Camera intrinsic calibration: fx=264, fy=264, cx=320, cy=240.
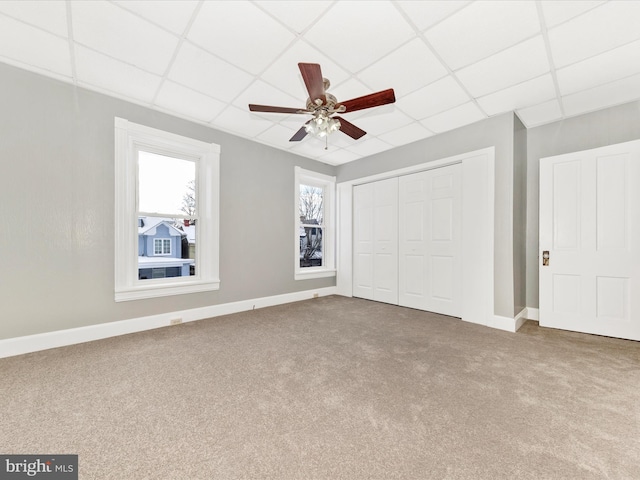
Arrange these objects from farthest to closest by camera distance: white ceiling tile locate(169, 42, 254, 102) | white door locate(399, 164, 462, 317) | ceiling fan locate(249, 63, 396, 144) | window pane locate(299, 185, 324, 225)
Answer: window pane locate(299, 185, 324, 225), white door locate(399, 164, 462, 317), white ceiling tile locate(169, 42, 254, 102), ceiling fan locate(249, 63, 396, 144)

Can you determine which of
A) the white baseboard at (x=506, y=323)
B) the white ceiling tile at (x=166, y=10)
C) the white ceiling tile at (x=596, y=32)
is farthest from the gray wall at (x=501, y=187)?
the white ceiling tile at (x=166, y=10)

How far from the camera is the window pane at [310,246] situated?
523cm

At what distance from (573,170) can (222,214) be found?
183 inches

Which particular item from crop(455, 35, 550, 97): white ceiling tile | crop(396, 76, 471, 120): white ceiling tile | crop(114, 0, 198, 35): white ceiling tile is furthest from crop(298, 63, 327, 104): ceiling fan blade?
crop(455, 35, 550, 97): white ceiling tile

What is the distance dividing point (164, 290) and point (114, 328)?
0.63m

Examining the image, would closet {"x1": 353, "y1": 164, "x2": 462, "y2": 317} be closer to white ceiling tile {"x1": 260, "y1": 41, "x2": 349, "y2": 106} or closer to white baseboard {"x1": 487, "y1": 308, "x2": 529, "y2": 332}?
white baseboard {"x1": 487, "y1": 308, "x2": 529, "y2": 332}

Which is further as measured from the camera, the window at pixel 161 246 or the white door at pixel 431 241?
the white door at pixel 431 241

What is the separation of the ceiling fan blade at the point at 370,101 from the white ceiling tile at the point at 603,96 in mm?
2390

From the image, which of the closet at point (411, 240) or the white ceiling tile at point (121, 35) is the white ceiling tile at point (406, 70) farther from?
the white ceiling tile at point (121, 35)

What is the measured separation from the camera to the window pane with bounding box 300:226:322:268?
5.23m

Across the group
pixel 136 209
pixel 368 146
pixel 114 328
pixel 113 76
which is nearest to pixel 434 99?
pixel 368 146

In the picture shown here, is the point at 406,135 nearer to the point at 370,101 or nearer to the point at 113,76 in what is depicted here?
the point at 370,101

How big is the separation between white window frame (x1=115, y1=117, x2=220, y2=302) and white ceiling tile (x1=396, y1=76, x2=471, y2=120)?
2.67 metres

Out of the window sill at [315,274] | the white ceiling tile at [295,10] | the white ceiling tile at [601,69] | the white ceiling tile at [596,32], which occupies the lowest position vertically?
the window sill at [315,274]
